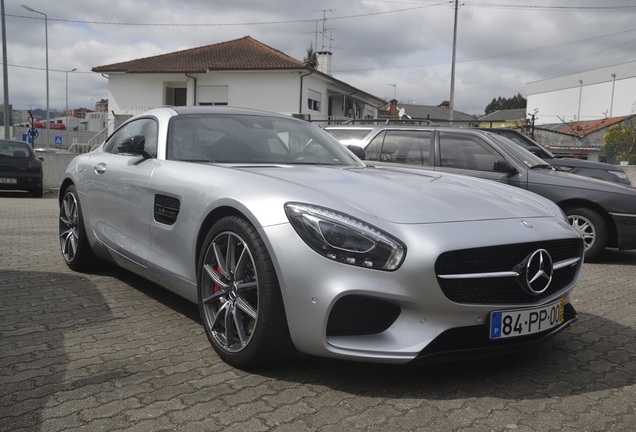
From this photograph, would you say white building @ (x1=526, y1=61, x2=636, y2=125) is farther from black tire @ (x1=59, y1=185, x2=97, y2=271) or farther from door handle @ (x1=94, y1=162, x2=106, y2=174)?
door handle @ (x1=94, y1=162, x2=106, y2=174)

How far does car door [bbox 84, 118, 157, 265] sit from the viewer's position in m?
4.02

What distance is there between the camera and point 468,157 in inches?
311

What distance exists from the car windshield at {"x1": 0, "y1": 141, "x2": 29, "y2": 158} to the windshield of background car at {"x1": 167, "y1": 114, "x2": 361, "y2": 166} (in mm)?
12647

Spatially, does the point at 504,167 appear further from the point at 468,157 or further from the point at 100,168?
the point at 100,168

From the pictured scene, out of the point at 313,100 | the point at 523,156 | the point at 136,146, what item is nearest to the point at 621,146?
the point at 313,100

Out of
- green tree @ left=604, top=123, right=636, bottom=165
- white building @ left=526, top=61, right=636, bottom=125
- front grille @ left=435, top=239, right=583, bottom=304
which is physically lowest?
front grille @ left=435, top=239, right=583, bottom=304

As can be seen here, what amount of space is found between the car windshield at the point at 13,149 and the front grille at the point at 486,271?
14.9 meters

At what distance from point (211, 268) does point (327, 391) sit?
928 millimetres

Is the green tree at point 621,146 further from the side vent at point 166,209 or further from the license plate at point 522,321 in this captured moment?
the side vent at point 166,209

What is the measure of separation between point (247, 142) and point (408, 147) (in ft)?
14.5

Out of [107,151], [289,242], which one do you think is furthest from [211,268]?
[107,151]

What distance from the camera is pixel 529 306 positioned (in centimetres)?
289

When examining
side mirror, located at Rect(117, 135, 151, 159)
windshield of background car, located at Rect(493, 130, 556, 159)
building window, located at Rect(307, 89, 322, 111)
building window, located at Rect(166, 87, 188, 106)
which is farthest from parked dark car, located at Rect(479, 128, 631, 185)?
building window, located at Rect(166, 87, 188, 106)

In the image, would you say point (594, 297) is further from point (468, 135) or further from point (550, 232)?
point (468, 135)
